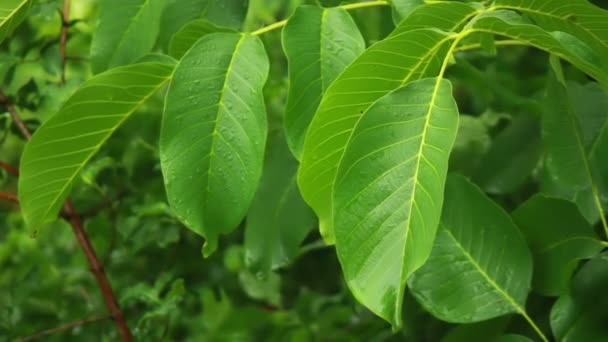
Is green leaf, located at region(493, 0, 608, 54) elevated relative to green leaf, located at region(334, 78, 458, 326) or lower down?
elevated

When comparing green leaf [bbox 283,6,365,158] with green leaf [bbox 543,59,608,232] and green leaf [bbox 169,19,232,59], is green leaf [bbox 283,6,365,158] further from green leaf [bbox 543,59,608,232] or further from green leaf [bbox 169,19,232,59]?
green leaf [bbox 543,59,608,232]

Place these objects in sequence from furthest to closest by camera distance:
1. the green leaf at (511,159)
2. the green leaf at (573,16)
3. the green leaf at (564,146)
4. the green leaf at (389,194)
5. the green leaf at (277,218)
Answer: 1. the green leaf at (511,159)
2. the green leaf at (277,218)
3. the green leaf at (564,146)
4. the green leaf at (573,16)
5. the green leaf at (389,194)

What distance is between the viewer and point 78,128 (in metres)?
0.81

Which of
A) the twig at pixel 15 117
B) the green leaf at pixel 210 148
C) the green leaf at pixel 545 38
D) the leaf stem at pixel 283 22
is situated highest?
the green leaf at pixel 545 38

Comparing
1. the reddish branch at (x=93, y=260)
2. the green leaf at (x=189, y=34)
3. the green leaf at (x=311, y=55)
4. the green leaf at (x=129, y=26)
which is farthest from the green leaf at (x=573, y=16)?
the reddish branch at (x=93, y=260)

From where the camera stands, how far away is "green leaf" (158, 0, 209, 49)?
99 centimetres

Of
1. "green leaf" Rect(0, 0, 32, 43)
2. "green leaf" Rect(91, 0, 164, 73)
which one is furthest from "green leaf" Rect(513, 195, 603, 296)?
"green leaf" Rect(0, 0, 32, 43)

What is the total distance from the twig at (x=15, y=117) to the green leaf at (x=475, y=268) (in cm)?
60

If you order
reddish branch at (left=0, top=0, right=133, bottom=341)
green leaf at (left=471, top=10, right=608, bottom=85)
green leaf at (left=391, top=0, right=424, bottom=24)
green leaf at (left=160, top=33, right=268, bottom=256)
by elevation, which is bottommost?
reddish branch at (left=0, top=0, right=133, bottom=341)

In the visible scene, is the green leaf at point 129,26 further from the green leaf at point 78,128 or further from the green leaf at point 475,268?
the green leaf at point 475,268

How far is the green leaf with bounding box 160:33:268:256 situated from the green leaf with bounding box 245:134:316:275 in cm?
33

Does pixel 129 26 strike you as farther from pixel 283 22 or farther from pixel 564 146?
pixel 564 146

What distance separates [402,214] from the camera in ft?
2.20

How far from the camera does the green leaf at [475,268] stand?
2.96 feet
